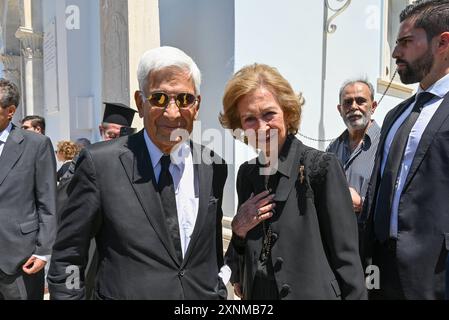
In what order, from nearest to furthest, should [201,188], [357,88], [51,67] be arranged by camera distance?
[201,188]
[357,88]
[51,67]

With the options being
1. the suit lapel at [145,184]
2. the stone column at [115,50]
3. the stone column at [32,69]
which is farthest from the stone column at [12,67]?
the suit lapel at [145,184]

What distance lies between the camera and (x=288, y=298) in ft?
6.41

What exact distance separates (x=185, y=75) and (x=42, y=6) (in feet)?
36.6

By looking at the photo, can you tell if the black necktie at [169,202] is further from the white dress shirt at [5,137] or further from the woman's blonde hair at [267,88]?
the white dress shirt at [5,137]

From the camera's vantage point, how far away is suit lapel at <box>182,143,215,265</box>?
1908 millimetres

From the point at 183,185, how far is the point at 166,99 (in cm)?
37

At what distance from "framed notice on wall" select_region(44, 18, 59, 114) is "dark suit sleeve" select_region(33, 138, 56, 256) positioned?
6732 mm

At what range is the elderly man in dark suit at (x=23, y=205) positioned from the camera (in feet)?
10.7

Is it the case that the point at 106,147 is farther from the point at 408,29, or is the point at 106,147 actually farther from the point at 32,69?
the point at 32,69

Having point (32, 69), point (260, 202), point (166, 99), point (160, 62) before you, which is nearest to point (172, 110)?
point (166, 99)

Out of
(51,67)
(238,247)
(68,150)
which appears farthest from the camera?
(51,67)

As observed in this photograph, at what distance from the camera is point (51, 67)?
1054 centimetres

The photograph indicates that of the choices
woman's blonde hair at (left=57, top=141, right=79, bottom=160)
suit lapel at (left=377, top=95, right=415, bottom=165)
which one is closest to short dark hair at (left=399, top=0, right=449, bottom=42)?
suit lapel at (left=377, top=95, right=415, bottom=165)
